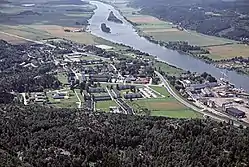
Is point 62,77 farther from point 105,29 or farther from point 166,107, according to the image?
point 105,29

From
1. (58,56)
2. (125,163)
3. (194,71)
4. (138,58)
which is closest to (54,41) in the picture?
(58,56)

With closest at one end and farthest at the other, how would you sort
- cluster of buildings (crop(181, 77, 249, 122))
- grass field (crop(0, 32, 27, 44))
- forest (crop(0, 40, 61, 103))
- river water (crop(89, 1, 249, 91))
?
cluster of buildings (crop(181, 77, 249, 122))
forest (crop(0, 40, 61, 103))
river water (crop(89, 1, 249, 91))
grass field (crop(0, 32, 27, 44))

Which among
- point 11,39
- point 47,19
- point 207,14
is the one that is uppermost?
point 207,14

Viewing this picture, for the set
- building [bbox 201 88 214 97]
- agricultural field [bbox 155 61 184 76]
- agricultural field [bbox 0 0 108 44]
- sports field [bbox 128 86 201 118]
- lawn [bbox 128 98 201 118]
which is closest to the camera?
lawn [bbox 128 98 201 118]

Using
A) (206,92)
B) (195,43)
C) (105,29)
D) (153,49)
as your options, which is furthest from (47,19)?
(206,92)

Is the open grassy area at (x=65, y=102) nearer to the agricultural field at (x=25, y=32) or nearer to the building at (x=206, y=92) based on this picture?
the building at (x=206, y=92)

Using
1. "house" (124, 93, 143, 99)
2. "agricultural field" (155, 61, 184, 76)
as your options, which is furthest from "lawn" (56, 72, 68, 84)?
"agricultural field" (155, 61, 184, 76)

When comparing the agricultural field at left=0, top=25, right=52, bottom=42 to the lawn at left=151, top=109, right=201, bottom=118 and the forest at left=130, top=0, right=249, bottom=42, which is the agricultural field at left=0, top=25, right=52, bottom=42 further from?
the lawn at left=151, top=109, right=201, bottom=118

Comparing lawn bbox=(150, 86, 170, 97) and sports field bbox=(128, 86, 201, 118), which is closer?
sports field bbox=(128, 86, 201, 118)
